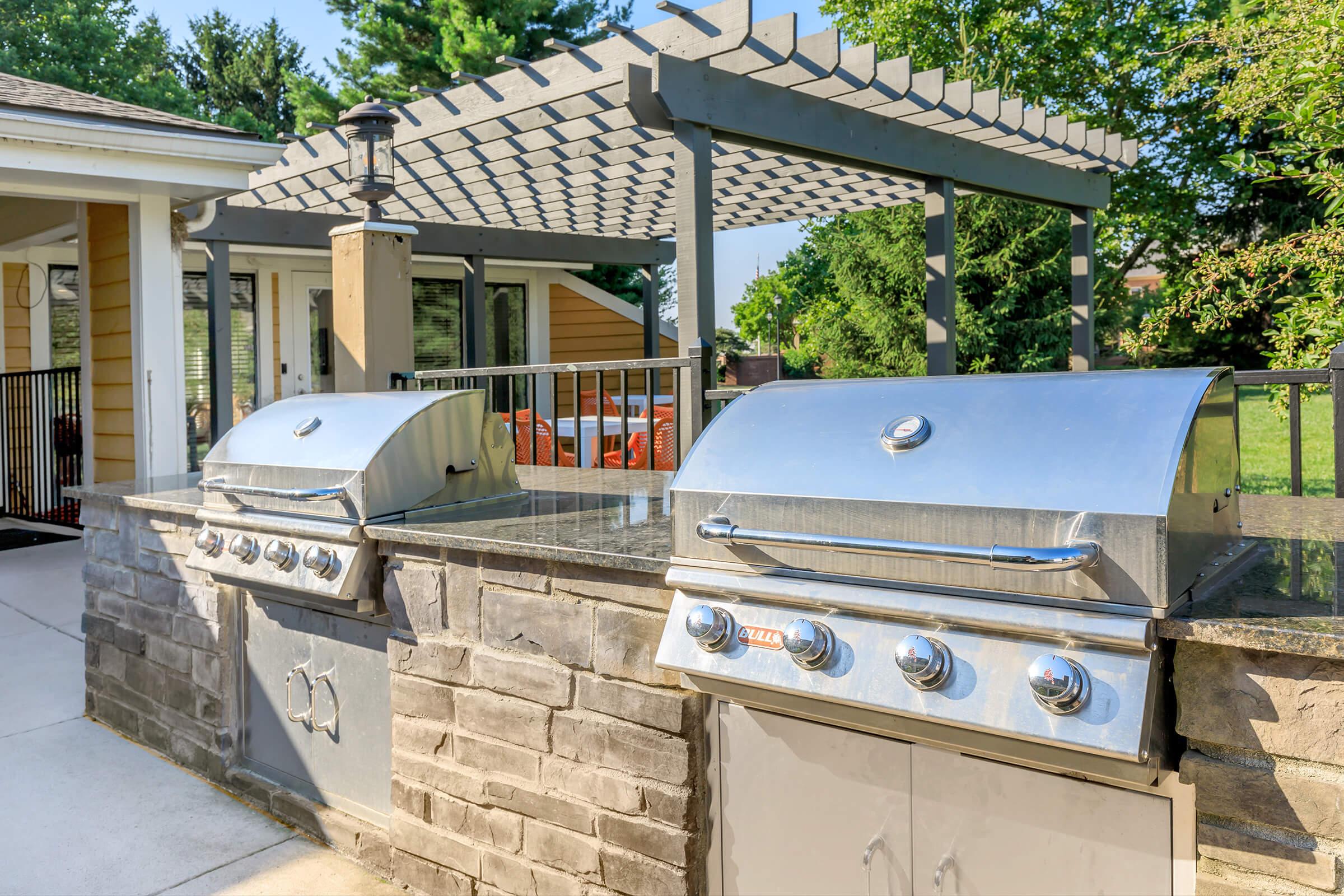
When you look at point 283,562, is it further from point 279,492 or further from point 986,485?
point 986,485

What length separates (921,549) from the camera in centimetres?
141

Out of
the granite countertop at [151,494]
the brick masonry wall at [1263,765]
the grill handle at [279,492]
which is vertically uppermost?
the grill handle at [279,492]

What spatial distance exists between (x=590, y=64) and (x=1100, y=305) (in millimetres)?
9957

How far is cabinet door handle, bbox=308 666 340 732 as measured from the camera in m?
2.62

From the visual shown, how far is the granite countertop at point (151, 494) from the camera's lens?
2.99m

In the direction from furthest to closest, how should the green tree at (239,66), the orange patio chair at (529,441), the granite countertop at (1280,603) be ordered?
the green tree at (239,66)
the orange patio chair at (529,441)
the granite countertop at (1280,603)

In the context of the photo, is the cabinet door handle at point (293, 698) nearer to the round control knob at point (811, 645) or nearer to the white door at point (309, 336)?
the round control knob at point (811, 645)

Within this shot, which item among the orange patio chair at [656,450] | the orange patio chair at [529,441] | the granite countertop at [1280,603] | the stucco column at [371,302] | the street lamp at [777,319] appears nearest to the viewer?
the granite countertop at [1280,603]

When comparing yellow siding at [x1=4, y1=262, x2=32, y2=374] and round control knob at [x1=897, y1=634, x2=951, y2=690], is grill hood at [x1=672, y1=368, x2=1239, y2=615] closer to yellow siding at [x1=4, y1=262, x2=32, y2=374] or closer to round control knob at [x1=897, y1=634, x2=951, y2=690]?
round control knob at [x1=897, y1=634, x2=951, y2=690]

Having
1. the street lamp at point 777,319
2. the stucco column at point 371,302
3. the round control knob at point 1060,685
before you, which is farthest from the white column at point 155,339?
the street lamp at point 777,319

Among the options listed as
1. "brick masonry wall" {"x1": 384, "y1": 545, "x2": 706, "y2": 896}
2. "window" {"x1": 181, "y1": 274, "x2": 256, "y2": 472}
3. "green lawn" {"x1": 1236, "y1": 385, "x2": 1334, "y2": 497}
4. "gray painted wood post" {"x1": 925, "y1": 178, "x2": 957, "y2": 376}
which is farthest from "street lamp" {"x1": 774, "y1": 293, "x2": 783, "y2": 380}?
"brick masonry wall" {"x1": 384, "y1": 545, "x2": 706, "y2": 896}

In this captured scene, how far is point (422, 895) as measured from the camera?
2365mm

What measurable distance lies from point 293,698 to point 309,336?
7.78 metres

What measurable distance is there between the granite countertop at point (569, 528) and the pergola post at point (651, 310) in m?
7.21
